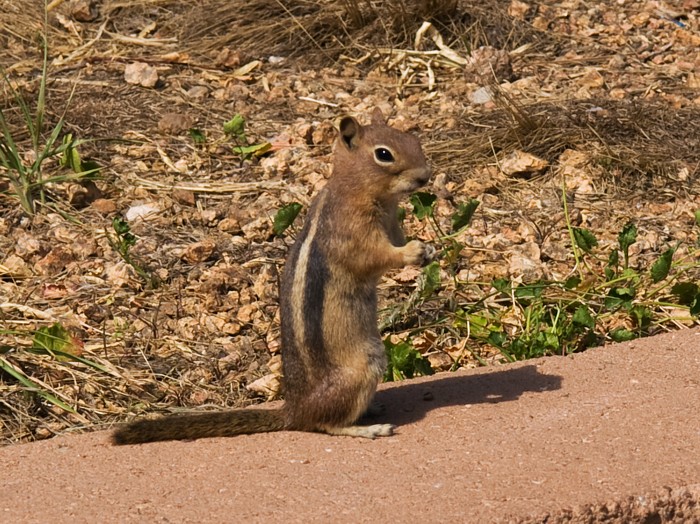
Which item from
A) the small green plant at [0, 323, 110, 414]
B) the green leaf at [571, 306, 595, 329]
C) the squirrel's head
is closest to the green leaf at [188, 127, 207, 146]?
the small green plant at [0, 323, 110, 414]

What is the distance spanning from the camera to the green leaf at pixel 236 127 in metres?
8.27

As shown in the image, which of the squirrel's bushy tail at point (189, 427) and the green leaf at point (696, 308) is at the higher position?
the squirrel's bushy tail at point (189, 427)

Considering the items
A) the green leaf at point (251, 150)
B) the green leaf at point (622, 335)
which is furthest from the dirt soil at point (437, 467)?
the green leaf at point (251, 150)

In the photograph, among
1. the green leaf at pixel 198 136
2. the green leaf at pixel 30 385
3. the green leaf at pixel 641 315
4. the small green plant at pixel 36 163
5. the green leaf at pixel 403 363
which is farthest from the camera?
the green leaf at pixel 198 136

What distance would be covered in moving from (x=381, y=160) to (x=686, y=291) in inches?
95.9

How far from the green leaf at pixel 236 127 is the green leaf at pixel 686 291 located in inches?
128

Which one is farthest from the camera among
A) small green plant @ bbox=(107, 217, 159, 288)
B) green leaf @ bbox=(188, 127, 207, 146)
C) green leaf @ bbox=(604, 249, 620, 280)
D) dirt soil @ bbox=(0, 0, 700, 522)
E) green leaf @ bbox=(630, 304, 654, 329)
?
green leaf @ bbox=(188, 127, 207, 146)

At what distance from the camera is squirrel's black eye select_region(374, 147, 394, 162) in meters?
4.81

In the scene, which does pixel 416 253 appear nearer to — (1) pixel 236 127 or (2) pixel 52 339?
(2) pixel 52 339

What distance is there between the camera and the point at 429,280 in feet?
20.2

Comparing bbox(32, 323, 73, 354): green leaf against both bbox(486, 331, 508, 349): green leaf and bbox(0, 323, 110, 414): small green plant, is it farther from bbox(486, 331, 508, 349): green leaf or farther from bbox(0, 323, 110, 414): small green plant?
bbox(486, 331, 508, 349): green leaf

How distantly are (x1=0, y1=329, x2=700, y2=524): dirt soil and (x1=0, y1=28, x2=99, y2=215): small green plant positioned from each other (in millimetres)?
2726

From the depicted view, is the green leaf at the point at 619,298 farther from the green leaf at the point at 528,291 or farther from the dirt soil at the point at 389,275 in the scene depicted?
the green leaf at the point at 528,291

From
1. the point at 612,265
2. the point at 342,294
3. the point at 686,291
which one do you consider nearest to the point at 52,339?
the point at 342,294
